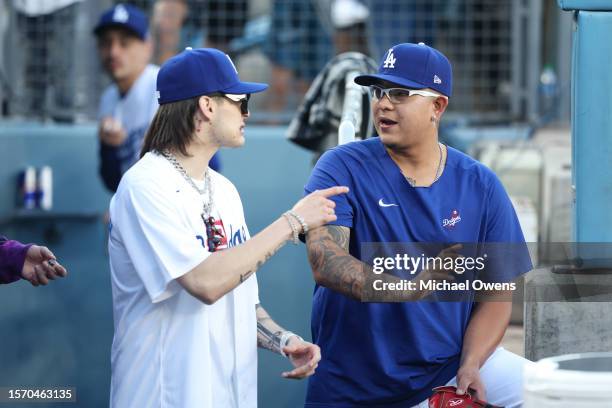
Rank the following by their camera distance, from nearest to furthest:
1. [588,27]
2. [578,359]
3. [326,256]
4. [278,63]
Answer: [578,359]
[326,256]
[588,27]
[278,63]

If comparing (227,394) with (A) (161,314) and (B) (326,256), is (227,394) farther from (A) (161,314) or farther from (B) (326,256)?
(B) (326,256)

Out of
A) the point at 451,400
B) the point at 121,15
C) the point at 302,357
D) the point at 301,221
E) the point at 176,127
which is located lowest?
the point at 451,400

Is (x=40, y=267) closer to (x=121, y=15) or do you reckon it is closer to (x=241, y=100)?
(x=241, y=100)

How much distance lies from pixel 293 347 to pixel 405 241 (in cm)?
58

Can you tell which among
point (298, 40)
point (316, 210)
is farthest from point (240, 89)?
point (298, 40)

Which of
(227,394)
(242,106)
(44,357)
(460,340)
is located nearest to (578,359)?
(460,340)

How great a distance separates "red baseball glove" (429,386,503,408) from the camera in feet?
13.1

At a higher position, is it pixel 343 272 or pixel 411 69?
pixel 411 69

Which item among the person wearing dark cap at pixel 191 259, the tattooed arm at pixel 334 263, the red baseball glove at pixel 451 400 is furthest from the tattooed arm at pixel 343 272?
the red baseball glove at pixel 451 400

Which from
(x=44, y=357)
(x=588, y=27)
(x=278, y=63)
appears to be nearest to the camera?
(x=588, y=27)

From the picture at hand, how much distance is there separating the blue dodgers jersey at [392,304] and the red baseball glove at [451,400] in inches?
1.3

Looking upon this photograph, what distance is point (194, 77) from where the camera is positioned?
3830 millimetres

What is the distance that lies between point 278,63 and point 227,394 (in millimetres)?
5527

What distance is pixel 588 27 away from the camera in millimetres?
4645
